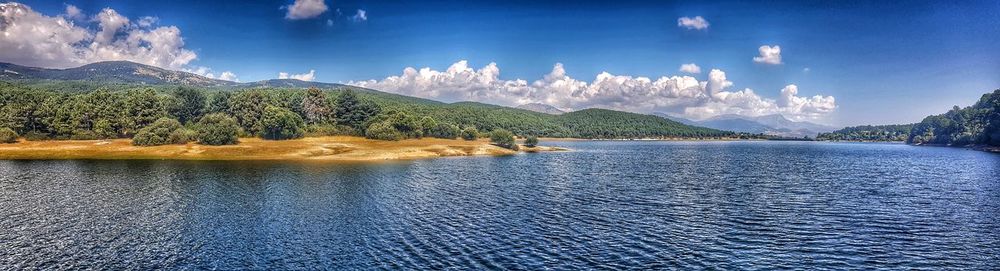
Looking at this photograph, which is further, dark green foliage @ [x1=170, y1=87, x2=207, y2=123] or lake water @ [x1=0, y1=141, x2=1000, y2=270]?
dark green foliage @ [x1=170, y1=87, x2=207, y2=123]

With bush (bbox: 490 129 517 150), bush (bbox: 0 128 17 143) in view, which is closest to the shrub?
bush (bbox: 0 128 17 143)

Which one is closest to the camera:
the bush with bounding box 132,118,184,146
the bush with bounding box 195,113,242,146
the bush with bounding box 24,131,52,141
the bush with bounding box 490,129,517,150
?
the bush with bounding box 132,118,184,146

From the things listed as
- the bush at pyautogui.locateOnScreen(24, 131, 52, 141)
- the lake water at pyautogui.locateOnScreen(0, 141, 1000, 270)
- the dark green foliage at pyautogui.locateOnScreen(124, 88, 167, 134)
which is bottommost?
the lake water at pyautogui.locateOnScreen(0, 141, 1000, 270)

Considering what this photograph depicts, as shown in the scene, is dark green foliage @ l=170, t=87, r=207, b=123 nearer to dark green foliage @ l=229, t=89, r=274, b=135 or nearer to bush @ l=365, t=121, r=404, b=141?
dark green foliage @ l=229, t=89, r=274, b=135

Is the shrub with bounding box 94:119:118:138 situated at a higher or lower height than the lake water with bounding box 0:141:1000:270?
higher

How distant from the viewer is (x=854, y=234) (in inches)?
1610

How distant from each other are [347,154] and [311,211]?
290 feet

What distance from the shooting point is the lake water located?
33656 millimetres

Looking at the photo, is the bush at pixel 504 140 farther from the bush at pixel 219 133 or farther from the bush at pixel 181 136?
the bush at pixel 181 136

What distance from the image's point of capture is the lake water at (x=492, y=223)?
1325 inches

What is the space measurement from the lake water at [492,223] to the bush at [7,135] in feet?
297

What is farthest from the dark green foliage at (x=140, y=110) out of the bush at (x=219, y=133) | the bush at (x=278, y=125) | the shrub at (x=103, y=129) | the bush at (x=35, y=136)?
the bush at (x=278, y=125)

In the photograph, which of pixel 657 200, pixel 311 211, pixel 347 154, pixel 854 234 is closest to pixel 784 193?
pixel 657 200

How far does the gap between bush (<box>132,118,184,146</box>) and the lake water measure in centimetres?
6595
